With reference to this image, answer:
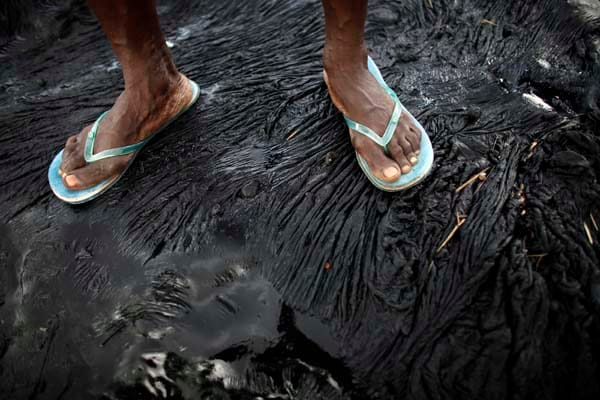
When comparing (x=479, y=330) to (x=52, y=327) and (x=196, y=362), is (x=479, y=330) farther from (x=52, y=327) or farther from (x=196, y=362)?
→ (x=52, y=327)

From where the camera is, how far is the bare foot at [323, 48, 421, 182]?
5.14 ft

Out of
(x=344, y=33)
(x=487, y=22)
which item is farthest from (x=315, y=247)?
→ (x=487, y=22)

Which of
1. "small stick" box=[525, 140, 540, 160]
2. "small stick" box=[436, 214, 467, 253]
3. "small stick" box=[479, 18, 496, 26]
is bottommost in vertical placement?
"small stick" box=[436, 214, 467, 253]

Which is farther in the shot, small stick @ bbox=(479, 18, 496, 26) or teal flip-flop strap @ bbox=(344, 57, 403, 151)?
small stick @ bbox=(479, 18, 496, 26)

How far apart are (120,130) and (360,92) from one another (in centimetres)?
90

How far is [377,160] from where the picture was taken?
157 cm

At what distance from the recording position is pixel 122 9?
57.7 inches

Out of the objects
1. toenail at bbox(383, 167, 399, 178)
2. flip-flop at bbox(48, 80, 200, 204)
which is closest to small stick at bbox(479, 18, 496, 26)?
Answer: toenail at bbox(383, 167, 399, 178)

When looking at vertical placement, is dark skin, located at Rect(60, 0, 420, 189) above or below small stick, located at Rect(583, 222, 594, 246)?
above

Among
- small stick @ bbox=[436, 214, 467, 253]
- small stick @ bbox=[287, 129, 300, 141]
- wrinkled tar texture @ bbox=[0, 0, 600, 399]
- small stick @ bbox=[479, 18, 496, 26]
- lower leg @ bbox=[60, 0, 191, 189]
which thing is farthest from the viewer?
small stick @ bbox=[479, 18, 496, 26]

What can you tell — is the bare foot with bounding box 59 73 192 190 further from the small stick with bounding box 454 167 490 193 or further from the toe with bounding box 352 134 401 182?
the small stick with bounding box 454 167 490 193

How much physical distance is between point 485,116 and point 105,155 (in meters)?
1.44

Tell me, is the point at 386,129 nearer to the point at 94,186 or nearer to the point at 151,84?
the point at 151,84

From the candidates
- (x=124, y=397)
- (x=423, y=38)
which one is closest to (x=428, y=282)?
(x=124, y=397)
